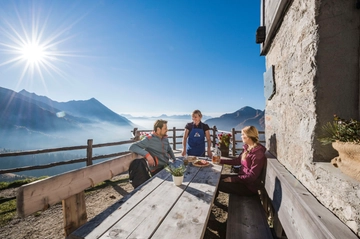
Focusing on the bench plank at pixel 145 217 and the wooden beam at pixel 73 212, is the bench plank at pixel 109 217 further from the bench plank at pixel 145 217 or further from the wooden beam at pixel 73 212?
the wooden beam at pixel 73 212

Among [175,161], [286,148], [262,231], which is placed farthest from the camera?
[175,161]

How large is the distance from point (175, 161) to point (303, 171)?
2.13 meters

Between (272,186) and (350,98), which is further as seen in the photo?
(272,186)

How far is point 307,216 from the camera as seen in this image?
128 centimetres

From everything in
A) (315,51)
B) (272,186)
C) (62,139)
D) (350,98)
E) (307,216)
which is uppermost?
(315,51)

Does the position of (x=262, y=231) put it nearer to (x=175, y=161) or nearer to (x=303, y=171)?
(x=303, y=171)

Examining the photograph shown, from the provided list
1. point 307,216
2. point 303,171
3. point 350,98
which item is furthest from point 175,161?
point 350,98

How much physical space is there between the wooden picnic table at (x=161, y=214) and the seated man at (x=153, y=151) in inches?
22.3

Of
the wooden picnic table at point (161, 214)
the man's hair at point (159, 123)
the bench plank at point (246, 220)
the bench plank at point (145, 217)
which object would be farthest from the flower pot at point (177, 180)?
the man's hair at point (159, 123)

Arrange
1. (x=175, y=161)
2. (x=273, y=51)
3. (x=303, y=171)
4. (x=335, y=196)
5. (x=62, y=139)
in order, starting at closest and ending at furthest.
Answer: (x=335, y=196) → (x=303, y=171) → (x=273, y=51) → (x=175, y=161) → (x=62, y=139)

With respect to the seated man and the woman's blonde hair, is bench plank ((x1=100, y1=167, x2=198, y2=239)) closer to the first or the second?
Answer: the seated man

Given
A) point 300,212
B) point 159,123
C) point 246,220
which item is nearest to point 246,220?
point 246,220

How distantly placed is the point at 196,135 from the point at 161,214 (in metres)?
2.98

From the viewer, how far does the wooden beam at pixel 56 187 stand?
135 centimetres
